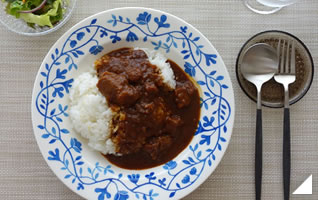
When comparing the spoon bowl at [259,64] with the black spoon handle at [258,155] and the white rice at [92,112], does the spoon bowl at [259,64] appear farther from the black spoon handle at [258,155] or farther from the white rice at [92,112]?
the white rice at [92,112]

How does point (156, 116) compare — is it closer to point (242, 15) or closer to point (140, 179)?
point (140, 179)

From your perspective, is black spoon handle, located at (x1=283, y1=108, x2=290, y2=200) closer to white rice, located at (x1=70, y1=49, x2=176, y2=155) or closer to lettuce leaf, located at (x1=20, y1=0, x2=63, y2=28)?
white rice, located at (x1=70, y1=49, x2=176, y2=155)

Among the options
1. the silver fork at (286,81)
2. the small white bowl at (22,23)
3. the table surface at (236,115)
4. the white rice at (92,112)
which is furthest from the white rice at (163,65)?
the silver fork at (286,81)

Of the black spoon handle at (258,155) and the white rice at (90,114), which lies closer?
the white rice at (90,114)

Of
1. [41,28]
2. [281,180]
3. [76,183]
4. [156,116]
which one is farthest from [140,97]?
[281,180]

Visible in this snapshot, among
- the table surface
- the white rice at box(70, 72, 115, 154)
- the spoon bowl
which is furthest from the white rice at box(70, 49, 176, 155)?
the spoon bowl

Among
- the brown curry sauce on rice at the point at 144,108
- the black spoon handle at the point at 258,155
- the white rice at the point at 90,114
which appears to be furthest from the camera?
the black spoon handle at the point at 258,155

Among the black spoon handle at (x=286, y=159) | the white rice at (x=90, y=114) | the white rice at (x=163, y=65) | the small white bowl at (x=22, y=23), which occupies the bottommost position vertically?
the black spoon handle at (x=286, y=159)
